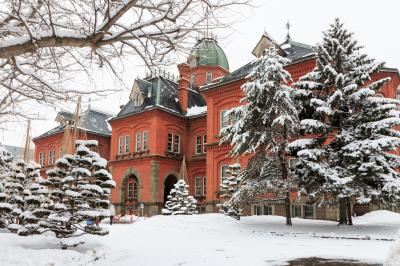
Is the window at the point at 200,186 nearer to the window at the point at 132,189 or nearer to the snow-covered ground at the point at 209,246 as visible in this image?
the window at the point at 132,189

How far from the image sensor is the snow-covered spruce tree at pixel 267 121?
15803mm

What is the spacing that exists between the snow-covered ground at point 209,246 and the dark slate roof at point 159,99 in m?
18.1

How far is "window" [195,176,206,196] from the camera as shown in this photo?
104ft

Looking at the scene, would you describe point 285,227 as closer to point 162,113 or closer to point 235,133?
point 235,133

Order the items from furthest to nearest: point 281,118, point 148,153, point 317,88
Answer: point 148,153
point 317,88
point 281,118

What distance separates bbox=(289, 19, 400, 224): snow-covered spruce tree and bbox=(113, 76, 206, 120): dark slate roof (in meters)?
17.9

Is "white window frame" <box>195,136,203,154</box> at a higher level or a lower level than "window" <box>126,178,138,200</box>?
higher

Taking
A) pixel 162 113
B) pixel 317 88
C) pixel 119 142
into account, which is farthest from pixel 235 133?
pixel 119 142

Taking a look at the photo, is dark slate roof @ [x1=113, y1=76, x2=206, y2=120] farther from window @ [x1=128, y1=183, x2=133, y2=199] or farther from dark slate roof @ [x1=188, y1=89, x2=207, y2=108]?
window @ [x1=128, y1=183, x2=133, y2=199]

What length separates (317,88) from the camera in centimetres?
1620

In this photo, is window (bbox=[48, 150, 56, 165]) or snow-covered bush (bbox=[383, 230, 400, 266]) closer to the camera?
snow-covered bush (bbox=[383, 230, 400, 266])

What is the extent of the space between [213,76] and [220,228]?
100 feet

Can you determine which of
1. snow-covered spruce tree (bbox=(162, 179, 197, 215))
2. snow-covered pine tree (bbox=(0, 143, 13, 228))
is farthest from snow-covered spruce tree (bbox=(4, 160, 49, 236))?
snow-covered spruce tree (bbox=(162, 179, 197, 215))

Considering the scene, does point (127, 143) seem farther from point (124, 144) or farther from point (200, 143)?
point (200, 143)
